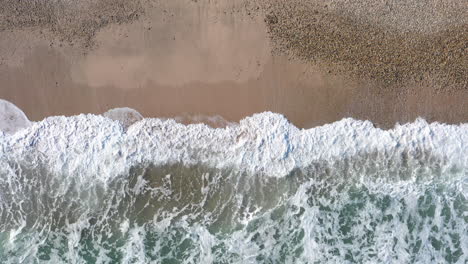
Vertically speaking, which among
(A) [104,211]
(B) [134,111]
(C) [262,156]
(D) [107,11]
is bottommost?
(A) [104,211]

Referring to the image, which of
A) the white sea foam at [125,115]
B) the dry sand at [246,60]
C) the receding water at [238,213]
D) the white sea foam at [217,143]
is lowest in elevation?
the receding water at [238,213]

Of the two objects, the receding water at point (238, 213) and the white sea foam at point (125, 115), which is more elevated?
the white sea foam at point (125, 115)

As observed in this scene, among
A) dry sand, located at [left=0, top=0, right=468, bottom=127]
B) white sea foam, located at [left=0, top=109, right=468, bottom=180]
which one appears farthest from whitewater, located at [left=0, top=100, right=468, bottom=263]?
dry sand, located at [left=0, top=0, right=468, bottom=127]

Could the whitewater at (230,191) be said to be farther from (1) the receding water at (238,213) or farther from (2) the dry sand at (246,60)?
(2) the dry sand at (246,60)

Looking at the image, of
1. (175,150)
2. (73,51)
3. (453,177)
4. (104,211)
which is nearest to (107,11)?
(73,51)

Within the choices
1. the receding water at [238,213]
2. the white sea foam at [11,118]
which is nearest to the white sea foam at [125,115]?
the receding water at [238,213]

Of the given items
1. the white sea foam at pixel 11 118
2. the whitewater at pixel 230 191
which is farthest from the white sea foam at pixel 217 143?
the white sea foam at pixel 11 118

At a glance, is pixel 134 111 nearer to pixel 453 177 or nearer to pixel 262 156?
pixel 262 156
